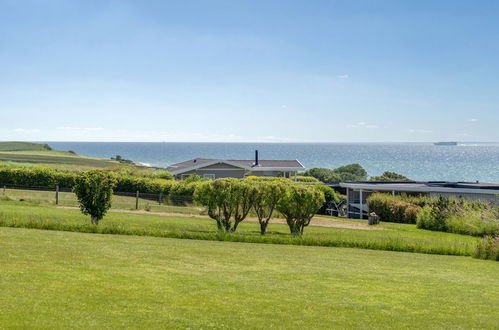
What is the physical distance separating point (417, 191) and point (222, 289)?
29255 millimetres

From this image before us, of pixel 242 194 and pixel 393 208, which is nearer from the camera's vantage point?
pixel 242 194

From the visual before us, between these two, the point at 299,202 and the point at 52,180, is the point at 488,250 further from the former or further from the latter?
the point at 52,180

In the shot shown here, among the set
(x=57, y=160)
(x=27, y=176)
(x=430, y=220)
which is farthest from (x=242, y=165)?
(x=57, y=160)

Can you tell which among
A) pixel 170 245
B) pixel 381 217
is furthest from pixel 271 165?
pixel 170 245

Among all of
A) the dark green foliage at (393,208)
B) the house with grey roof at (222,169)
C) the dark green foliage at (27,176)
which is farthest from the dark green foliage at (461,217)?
the dark green foliage at (27,176)

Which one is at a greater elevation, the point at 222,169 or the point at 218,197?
the point at 222,169

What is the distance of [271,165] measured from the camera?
52656 millimetres

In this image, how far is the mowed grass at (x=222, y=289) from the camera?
7953mm

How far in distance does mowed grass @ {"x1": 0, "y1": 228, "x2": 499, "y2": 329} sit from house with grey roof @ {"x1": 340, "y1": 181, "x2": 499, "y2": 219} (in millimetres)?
20204

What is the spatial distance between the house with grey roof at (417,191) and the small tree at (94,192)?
68.8 ft

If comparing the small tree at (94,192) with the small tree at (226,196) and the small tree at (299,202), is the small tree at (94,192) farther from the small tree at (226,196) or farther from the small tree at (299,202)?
the small tree at (299,202)

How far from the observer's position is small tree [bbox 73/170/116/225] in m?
21.6

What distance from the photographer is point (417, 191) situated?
36.4m

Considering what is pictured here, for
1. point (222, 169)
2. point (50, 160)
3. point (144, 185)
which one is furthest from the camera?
point (50, 160)
